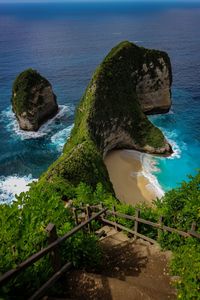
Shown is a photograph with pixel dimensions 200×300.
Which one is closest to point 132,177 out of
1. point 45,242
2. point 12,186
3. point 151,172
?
point 151,172

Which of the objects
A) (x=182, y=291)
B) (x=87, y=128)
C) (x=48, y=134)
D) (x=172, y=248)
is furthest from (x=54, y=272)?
(x=48, y=134)

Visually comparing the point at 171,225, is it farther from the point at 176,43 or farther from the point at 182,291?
the point at 176,43

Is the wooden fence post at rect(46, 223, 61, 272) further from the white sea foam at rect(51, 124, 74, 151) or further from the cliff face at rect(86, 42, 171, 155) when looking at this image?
the white sea foam at rect(51, 124, 74, 151)

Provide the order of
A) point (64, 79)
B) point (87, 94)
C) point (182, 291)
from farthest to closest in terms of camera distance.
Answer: point (64, 79)
point (87, 94)
point (182, 291)

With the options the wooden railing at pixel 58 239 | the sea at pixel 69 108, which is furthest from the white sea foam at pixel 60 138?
the wooden railing at pixel 58 239

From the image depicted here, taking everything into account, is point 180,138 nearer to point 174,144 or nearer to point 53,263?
point 174,144
